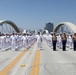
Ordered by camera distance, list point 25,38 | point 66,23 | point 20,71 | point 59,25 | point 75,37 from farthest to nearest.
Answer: point 59,25
point 66,23
point 25,38
point 75,37
point 20,71

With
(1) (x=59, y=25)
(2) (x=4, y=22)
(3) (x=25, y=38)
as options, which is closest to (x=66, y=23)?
(1) (x=59, y=25)

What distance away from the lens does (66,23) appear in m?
99.6

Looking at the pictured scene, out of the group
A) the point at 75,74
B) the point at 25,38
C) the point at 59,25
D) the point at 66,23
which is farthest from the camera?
the point at 59,25

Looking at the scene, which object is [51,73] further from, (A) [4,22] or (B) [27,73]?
(A) [4,22]

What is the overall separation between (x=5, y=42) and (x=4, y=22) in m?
75.5

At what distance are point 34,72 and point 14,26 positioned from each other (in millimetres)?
106209

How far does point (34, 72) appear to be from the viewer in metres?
11.0

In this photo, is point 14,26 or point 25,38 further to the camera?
point 14,26

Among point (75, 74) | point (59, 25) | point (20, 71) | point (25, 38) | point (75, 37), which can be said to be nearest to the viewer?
point (75, 74)

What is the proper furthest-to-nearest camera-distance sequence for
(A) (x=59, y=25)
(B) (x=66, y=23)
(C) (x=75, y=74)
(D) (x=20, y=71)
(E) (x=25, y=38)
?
(A) (x=59, y=25), (B) (x=66, y=23), (E) (x=25, y=38), (D) (x=20, y=71), (C) (x=75, y=74)

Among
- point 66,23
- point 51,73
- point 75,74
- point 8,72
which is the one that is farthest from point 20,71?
point 66,23

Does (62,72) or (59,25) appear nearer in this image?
(62,72)

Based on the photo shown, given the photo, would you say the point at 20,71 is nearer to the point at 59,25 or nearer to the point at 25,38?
the point at 25,38

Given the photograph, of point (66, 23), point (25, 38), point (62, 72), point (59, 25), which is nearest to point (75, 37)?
point (25, 38)
